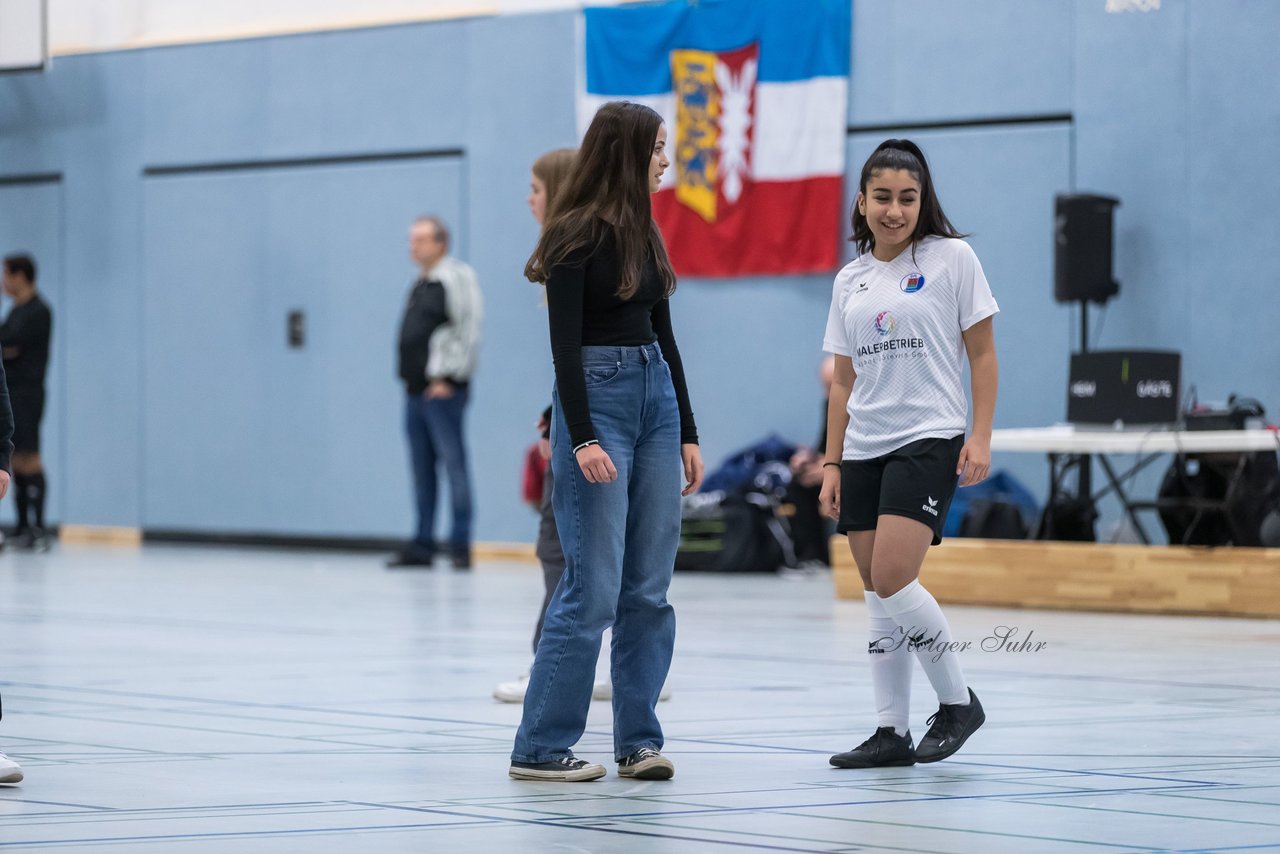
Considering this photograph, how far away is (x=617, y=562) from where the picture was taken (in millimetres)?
4371

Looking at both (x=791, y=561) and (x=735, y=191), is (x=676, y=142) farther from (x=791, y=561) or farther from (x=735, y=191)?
(x=791, y=561)

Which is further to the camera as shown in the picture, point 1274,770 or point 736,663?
point 736,663

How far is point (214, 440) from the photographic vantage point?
15.6m

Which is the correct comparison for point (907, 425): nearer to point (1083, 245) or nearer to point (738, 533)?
point (1083, 245)

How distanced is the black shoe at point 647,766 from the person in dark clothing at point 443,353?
7949mm

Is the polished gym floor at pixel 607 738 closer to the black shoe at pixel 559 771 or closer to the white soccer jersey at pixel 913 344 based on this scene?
the black shoe at pixel 559 771

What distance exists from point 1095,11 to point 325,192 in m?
5.83

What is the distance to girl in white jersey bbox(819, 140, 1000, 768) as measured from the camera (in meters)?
4.56

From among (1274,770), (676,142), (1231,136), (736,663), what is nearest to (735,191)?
(676,142)

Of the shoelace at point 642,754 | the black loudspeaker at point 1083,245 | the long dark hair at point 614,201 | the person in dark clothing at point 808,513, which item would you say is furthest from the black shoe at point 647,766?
the person in dark clothing at point 808,513

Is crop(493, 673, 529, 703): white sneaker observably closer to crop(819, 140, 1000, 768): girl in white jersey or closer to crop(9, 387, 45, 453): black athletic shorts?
crop(819, 140, 1000, 768): girl in white jersey

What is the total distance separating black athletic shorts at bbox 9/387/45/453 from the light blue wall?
91.8 inches

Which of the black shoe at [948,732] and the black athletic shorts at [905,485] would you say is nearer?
the black athletic shorts at [905,485]

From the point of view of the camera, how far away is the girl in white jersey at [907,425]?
179 inches
